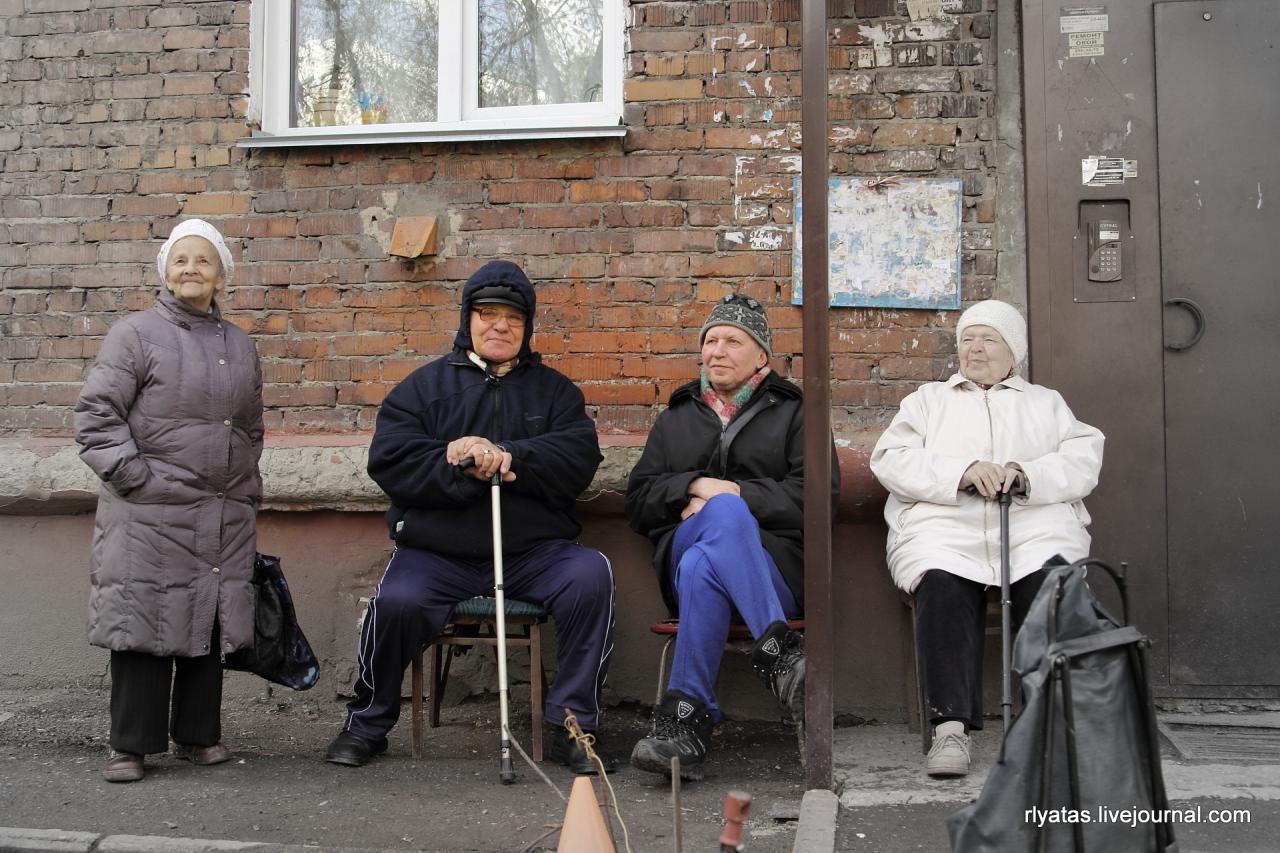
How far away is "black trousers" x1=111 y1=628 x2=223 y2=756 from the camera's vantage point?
4.11m

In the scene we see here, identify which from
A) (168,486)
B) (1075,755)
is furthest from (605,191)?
(1075,755)

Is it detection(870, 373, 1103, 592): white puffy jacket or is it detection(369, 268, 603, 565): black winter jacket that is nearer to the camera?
detection(870, 373, 1103, 592): white puffy jacket

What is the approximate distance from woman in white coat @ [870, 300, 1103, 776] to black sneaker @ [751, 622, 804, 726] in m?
0.41

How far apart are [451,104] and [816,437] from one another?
249cm

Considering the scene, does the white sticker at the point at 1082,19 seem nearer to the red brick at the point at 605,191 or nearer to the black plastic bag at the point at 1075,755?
the red brick at the point at 605,191

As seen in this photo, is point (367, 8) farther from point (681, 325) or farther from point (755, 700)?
point (755, 700)

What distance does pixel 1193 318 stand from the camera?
4.64 meters

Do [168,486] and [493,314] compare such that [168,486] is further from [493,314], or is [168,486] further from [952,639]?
[952,639]

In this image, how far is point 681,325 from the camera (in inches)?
197

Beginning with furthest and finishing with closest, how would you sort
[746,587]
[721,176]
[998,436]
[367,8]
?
[367,8] < [721,176] < [998,436] < [746,587]

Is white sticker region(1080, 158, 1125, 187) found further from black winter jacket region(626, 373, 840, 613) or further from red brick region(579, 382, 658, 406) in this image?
red brick region(579, 382, 658, 406)

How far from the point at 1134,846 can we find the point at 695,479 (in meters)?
2.02

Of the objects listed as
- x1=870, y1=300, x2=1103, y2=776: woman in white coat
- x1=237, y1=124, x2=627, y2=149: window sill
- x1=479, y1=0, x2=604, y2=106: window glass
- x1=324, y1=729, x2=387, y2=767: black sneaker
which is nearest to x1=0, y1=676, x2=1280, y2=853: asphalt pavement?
x1=324, y1=729, x2=387, y2=767: black sneaker

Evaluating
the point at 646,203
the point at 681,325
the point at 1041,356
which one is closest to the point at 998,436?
the point at 1041,356
